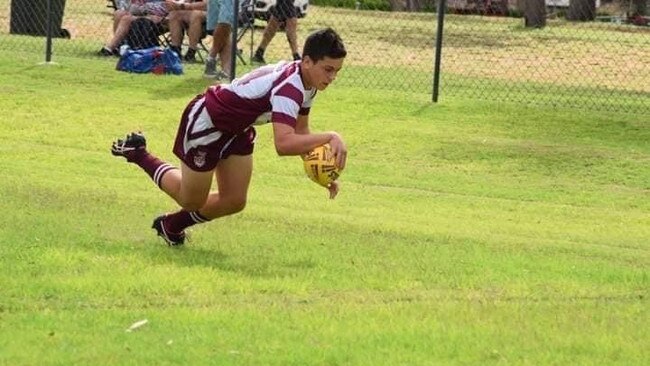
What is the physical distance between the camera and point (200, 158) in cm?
966

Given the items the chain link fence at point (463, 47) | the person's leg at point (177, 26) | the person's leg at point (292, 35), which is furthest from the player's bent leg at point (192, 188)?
the person's leg at point (177, 26)

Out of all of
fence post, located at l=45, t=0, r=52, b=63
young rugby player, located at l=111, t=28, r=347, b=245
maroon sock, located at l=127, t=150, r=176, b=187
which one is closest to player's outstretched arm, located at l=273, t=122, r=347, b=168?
young rugby player, located at l=111, t=28, r=347, b=245

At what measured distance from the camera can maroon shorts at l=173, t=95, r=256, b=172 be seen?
31.4 ft

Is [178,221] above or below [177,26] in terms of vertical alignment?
above

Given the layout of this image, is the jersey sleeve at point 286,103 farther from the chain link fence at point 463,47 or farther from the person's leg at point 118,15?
the person's leg at point 118,15

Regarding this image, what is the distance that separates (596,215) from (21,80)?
9.30m

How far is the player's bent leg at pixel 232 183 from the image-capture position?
9.76m

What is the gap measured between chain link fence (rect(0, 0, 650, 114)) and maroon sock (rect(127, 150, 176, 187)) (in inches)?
368

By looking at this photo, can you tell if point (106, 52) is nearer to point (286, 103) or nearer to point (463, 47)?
point (463, 47)

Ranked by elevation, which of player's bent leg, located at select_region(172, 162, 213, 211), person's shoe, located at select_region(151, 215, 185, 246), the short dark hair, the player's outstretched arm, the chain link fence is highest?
the short dark hair

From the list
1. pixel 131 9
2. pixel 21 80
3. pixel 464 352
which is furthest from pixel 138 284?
pixel 131 9

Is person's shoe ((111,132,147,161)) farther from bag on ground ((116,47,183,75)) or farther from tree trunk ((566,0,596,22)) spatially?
tree trunk ((566,0,596,22))

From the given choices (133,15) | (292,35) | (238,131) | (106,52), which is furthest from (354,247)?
(106,52)

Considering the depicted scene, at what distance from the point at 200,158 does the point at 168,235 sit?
20.3 inches
